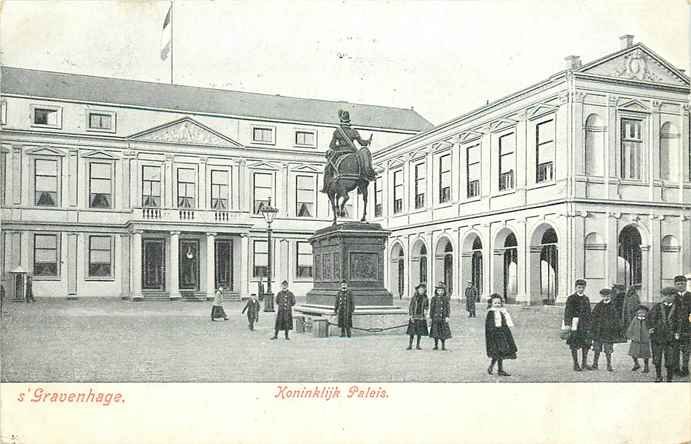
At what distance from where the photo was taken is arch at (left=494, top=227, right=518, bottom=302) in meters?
21.3

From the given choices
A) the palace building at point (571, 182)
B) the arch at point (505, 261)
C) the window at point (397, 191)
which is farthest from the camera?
the window at point (397, 191)

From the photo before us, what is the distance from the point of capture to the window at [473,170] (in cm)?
2236

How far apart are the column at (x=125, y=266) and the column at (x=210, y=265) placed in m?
3.45

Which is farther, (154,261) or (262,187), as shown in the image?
(262,187)

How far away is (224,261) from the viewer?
101ft

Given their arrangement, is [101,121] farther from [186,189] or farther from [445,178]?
[445,178]

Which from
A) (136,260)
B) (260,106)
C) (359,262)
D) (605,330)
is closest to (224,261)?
(136,260)

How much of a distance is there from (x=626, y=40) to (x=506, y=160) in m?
9.09

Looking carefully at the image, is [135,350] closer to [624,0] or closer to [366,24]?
[366,24]

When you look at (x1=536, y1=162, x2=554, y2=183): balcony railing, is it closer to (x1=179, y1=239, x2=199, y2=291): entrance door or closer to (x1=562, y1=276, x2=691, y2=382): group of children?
(x1=562, y1=276, x2=691, y2=382): group of children

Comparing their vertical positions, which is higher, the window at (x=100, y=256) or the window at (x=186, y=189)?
the window at (x=186, y=189)

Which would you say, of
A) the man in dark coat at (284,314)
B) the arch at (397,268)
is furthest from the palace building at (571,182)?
the man in dark coat at (284,314)

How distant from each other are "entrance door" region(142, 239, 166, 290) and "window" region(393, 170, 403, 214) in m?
9.64

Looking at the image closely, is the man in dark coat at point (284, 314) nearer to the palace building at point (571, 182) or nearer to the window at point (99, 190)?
the palace building at point (571, 182)
